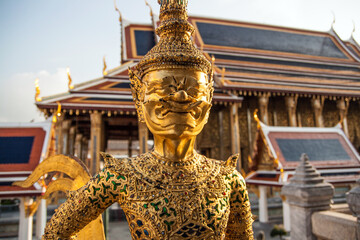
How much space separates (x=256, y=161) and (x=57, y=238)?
5419mm

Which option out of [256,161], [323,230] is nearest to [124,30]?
[256,161]

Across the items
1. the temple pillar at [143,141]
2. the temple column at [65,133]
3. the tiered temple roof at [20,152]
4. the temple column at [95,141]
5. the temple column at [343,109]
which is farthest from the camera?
the temple column at [343,109]

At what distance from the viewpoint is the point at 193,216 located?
4.10 ft

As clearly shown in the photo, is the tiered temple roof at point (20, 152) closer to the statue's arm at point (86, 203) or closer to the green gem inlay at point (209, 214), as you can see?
the statue's arm at point (86, 203)

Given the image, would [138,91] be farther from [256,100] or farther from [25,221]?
[256,100]

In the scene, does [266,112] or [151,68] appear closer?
[151,68]

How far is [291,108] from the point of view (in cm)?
1127

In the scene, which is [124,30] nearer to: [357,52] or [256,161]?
[256,161]

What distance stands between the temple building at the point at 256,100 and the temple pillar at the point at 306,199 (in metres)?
1.71

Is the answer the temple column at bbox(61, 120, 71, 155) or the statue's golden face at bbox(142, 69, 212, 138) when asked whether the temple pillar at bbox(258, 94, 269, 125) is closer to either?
the temple column at bbox(61, 120, 71, 155)

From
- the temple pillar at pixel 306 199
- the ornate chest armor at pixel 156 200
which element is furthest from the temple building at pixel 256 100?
the ornate chest armor at pixel 156 200

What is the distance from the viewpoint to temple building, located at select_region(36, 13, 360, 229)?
6.10m

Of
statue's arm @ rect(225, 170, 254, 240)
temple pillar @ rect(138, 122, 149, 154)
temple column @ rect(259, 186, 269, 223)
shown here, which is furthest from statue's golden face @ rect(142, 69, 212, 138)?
temple pillar @ rect(138, 122, 149, 154)

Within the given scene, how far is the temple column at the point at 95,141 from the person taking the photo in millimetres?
8094
